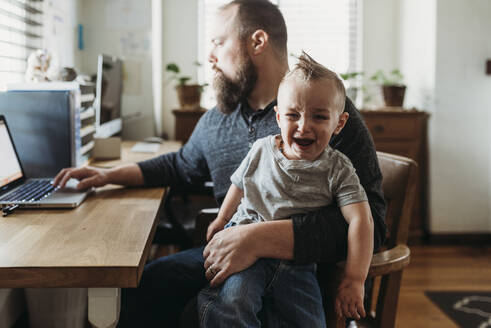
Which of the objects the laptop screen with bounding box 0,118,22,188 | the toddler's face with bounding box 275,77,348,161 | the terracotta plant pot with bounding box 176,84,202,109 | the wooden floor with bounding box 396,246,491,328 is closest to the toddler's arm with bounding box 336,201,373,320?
the toddler's face with bounding box 275,77,348,161

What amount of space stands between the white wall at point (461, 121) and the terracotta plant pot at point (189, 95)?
1.67 meters

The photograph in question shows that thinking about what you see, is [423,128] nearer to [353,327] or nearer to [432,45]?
[432,45]

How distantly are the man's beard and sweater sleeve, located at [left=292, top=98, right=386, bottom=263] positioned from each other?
41 cm

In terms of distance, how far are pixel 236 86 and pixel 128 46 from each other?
218 centimetres

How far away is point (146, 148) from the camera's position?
106 inches

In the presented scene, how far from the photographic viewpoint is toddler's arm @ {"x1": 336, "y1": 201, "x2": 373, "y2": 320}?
39.6 inches

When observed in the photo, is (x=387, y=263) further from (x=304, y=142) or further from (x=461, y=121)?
(x=461, y=121)

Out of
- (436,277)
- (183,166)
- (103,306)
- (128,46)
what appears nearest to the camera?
(103,306)

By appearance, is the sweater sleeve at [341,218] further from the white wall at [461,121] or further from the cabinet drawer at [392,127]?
the white wall at [461,121]

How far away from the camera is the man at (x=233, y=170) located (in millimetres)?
1093

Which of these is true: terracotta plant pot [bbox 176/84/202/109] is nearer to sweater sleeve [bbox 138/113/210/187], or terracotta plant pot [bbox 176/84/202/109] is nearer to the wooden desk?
sweater sleeve [bbox 138/113/210/187]

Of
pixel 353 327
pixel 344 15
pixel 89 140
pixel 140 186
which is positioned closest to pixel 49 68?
pixel 89 140

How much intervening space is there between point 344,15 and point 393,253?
9.92ft

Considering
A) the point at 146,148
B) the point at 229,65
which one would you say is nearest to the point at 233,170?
the point at 229,65
